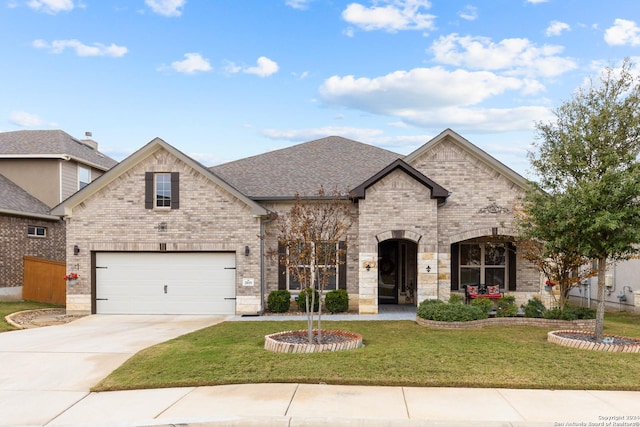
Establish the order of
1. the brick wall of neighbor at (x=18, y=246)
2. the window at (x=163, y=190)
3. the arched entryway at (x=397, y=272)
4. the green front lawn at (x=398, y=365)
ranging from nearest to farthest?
the green front lawn at (x=398, y=365)
the window at (x=163, y=190)
the arched entryway at (x=397, y=272)
the brick wall of neighbor at (x=18, y=246)

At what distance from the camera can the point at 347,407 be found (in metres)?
6.91

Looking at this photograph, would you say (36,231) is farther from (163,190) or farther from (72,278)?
(163,190)

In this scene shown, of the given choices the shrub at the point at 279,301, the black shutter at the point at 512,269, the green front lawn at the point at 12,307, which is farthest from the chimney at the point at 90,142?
the black shutter at the point at 512,269

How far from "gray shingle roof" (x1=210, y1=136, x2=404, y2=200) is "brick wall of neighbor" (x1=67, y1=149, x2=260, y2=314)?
153 centimetres

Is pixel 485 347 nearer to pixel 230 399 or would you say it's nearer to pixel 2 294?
pixel 230 399

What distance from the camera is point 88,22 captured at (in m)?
16.7

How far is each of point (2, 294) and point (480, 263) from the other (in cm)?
1845

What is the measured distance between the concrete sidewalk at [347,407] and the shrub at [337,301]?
851 cm

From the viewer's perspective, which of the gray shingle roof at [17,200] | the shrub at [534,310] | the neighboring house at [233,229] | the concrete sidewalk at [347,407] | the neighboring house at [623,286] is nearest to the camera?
the concrete sidewalk at [347,407]

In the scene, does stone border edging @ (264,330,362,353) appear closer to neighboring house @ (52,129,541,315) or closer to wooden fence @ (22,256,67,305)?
neighboring house @ (52,129,541,315)

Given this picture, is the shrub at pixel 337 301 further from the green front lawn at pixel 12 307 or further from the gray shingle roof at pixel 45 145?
the gray shingle roof at pixel 45 145

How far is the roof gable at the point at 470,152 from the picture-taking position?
16.8 meters

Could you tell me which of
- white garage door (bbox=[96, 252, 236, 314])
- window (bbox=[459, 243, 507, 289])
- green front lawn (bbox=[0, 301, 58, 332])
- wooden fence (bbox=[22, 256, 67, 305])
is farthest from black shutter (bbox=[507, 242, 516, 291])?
wooden fence (bbox=[22, 256, 67, 305])

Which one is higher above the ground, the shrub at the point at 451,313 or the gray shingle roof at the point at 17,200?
the gray shingle roof at the point at 17,200
